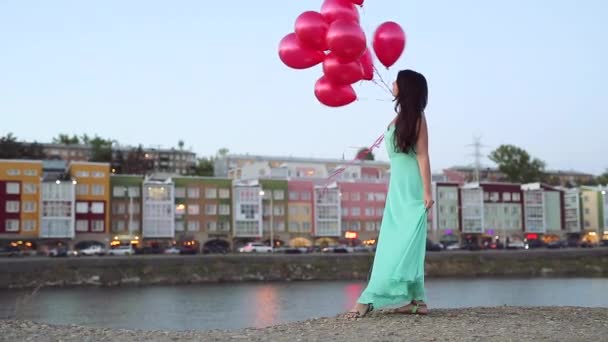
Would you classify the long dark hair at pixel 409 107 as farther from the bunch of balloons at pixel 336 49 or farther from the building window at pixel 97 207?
the building window at pixel 97 207

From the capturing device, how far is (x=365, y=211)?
99.3m

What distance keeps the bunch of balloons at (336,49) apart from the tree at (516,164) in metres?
120

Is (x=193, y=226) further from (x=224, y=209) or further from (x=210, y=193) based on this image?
(x=210, y=193)

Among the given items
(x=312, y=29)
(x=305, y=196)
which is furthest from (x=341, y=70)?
(x=305, y=196)

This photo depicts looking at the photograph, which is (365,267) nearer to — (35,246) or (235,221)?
(235,221)

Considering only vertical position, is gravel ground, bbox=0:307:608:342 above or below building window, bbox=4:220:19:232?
below

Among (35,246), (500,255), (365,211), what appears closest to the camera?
(500,255)

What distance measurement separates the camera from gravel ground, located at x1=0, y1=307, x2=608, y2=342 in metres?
8.47

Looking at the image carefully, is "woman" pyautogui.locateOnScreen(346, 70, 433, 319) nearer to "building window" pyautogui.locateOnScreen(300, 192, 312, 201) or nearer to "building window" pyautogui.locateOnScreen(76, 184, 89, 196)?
"building window" pyautogui.locateOnScreen(76, 184, 89, 196)

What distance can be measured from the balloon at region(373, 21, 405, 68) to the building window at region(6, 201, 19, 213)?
2962 inches

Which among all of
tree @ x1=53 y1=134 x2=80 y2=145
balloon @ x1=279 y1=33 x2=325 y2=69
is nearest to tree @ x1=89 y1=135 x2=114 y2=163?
tree @ x1=53 y1=134 x2=80 y2=145

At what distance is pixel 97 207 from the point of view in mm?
83812

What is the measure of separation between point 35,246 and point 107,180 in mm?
10214

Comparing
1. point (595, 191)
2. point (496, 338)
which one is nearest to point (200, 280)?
point (496, 338)
